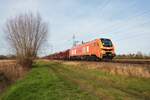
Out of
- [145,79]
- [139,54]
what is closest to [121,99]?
[145,79]

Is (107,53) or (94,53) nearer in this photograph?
(107,53)

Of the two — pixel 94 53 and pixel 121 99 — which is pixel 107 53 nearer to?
pixel 94 53

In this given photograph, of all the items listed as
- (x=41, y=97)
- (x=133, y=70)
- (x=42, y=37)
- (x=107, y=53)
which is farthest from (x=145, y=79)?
(x=42, y=37)

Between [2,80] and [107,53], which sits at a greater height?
[107,53]

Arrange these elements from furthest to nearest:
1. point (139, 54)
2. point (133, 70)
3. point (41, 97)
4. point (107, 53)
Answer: point (139, 54) < point (107, 53) < point (133, 70) < point (41, 97)

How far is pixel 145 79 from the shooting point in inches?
598

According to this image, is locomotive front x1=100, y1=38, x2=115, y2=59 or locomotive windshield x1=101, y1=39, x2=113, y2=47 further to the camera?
locomotive windshield x1=101, y1=39, x2=113, y2=47

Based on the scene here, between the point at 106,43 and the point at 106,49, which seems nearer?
the point at 106,49

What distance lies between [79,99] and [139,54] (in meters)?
43.2

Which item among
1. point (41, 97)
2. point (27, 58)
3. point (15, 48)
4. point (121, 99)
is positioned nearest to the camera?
point (121, 99)

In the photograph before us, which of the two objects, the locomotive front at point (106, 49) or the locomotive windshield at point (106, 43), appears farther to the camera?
the locomotive windshield at point (106, 43)

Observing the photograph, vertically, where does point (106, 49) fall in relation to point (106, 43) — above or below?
below

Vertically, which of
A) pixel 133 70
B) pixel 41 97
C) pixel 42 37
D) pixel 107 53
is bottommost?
pixel 41 97

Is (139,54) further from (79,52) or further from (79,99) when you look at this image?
(79,99)
